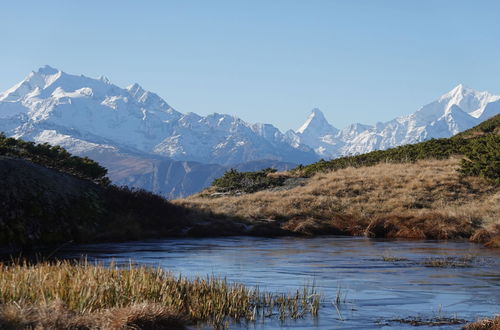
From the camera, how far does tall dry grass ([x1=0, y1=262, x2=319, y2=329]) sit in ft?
30.6

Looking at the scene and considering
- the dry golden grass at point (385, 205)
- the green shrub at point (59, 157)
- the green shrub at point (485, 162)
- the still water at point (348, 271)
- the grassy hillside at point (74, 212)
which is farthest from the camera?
the green shrub at point (485, 162)

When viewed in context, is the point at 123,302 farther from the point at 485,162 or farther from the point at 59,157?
the point at 59,157

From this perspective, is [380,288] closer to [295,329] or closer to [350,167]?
[295,329]

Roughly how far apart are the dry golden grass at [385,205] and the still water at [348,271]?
9.69ft

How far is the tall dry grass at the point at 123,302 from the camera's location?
9.32m

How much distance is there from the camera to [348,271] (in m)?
19.0

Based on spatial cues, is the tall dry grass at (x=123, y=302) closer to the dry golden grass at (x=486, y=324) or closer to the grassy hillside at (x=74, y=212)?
the dry golden grass at (x=486, y=324)

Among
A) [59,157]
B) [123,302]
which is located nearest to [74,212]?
[59,157]

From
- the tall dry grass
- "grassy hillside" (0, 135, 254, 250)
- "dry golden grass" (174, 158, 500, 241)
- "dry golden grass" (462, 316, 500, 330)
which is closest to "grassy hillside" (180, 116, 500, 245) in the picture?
"dry golden grass" (174, 158, 500, 241)

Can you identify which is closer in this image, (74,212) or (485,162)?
(74,212)

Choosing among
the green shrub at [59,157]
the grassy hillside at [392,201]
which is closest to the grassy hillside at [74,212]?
the green shrub at [59,157]

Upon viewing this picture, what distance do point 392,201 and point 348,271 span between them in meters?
20.8

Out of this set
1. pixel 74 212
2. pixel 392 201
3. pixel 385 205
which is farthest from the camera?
pixel 392 201

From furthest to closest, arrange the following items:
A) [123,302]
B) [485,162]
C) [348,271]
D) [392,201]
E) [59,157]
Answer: [59,157] < [485,162] < [392,201] < [348,271] < [123,302]
